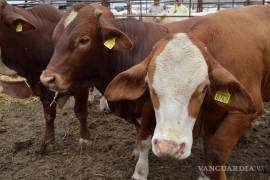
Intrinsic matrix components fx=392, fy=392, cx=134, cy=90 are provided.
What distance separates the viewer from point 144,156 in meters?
3.97

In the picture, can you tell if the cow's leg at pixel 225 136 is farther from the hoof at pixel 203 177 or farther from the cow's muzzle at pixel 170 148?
the cow's muzzle at pixel 170 148

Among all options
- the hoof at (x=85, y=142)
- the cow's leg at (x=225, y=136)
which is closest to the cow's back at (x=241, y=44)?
the cow's leg at (x=225, y=136)

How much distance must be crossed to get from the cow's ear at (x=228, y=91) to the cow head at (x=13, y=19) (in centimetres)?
250

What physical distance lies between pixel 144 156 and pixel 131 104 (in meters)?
0.54

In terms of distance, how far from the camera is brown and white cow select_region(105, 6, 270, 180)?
8.69ft

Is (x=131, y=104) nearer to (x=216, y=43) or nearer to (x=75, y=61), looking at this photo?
(x=75, y=61)

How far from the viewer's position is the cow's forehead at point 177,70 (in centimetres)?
266

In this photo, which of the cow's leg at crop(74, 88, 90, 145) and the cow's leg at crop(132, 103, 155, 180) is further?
the cow's leg at crop(74, 88, 90, 145)

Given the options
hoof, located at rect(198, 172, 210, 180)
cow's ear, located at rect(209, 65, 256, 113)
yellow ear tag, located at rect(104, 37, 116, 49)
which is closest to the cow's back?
cow's ear, located at rect(209, 65, 256, 113)

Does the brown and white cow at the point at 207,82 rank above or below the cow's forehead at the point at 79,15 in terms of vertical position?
below

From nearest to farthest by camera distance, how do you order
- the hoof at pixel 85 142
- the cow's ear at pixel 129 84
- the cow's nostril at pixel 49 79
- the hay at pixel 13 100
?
the cow's ear at pixel 129 84 < the cow's nostril at pixel 49 79 < the hoof at pixel 85 142 < the hay at pixel 13 100

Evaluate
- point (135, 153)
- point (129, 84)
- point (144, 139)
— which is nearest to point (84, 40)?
point (129, 84)

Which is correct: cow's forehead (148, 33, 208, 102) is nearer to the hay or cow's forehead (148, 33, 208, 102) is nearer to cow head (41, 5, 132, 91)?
cow head (41, 5, 132, 91)

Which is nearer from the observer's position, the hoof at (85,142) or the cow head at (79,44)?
the cow head at (79,44)
